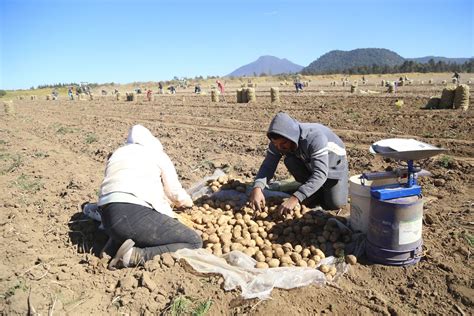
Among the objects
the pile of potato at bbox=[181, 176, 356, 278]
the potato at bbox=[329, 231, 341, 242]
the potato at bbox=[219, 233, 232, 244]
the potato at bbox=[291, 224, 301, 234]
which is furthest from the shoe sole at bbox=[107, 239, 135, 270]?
the potato at bbox=[329, 231, 341, 242]

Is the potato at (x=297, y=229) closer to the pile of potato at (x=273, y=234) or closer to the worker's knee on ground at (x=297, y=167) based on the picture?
the pile of potato at (x=273, y=234)

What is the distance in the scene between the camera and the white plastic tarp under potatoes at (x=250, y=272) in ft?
9.05

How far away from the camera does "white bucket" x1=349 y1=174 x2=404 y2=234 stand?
10.6ft

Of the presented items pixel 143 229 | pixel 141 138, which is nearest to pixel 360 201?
pixel 143 229

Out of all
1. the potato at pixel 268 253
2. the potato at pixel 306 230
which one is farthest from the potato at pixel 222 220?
the potato at pixel 306 230

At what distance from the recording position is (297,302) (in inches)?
105

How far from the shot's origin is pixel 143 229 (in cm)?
314

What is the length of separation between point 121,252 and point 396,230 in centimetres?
217

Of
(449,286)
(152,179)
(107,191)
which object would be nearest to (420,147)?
(449,286)

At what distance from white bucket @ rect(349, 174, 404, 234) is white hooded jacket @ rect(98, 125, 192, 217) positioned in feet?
5.16

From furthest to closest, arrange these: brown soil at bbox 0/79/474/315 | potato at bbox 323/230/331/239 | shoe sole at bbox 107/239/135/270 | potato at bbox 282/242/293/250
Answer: potato at bbox 323/230/331/239
potato at bbox 282/242/293/250
shoe sole at bbox 107/239/135/270
brown soil at bbox 0/79/474/315

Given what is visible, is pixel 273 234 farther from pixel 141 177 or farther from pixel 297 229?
pixel 141 177

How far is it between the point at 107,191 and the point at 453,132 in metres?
7.70

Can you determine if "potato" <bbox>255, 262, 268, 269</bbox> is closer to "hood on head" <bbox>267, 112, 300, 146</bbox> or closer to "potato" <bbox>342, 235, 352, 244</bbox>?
"potato" <bbox>342, 235, 352, 244</bbox>
